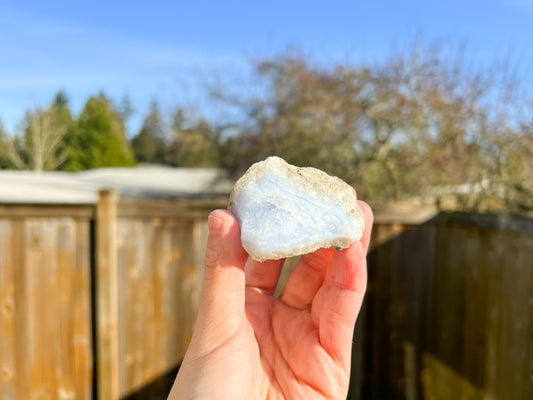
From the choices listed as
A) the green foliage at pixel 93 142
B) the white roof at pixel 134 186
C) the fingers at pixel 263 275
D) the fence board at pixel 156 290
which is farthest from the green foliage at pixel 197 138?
the green foliage at pixel 93 142

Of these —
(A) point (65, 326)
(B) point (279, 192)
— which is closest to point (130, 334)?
(A) point (65, 326)

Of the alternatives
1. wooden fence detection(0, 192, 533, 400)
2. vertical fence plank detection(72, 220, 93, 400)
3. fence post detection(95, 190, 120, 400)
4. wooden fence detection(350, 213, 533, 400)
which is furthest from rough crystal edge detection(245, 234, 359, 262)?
vertical fence plank detection(72, 220, 93, 400)

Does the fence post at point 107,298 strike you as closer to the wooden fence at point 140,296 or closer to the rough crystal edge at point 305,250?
the wooden fence at point 140,296

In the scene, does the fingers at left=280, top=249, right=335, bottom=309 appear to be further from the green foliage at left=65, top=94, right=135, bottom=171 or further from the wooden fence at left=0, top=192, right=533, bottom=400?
the green foliage at left=65, top=94, right=135, bottom=171

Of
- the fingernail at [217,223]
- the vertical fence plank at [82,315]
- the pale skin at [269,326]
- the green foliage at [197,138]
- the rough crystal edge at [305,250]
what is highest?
the green foliage at [197,138]

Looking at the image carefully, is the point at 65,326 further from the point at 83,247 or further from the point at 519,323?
the point at 519,323
